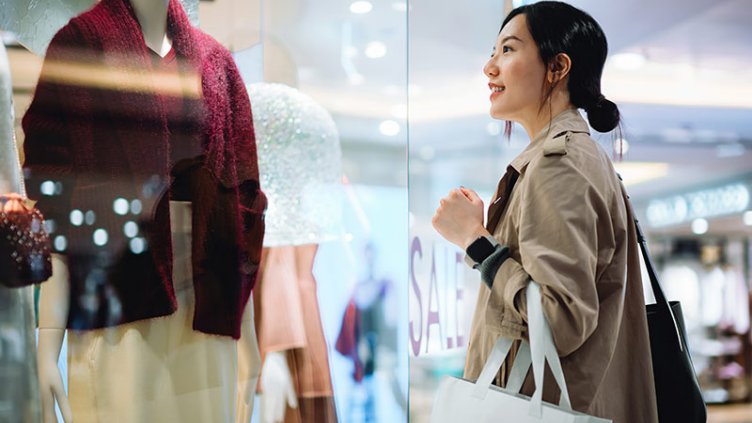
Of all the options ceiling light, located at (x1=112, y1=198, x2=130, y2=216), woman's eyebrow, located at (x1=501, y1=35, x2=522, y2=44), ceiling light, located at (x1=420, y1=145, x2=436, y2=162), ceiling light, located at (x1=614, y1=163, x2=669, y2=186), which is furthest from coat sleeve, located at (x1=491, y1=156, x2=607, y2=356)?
ceiling light, located at (x1=614, y1=163, x2=669, y2=186)

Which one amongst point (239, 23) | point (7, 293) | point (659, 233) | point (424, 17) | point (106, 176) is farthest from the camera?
point (659, 233)

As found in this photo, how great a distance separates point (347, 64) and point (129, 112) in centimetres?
71

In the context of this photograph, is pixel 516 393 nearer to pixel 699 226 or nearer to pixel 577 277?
pixel 577 277

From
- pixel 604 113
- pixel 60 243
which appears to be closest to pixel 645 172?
pixel 604 113

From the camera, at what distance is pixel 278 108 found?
178 cm

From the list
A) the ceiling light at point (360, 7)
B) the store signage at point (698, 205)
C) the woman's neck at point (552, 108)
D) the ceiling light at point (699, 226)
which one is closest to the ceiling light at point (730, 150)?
the store signage at point (698, 205)

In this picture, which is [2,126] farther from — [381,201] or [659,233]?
[659,233]

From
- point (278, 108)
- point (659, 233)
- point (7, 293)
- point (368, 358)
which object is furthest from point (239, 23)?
point (659, 233)

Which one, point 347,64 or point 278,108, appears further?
point 347,64

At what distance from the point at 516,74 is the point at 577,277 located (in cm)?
51

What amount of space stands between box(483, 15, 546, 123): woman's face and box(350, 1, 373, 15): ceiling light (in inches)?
20.3

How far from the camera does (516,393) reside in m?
1.36

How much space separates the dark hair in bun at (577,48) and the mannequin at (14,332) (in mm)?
1065

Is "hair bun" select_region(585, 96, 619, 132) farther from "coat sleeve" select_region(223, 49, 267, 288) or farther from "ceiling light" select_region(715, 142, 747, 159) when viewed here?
"ceiling light" select_region(715, 142, 747, 159)
